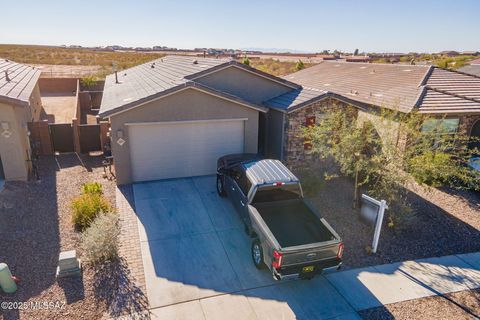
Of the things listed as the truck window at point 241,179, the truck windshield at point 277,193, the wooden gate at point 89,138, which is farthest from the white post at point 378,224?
the wooden gate at point 89,138

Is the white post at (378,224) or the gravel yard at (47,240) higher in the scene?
the white post at (378,224)

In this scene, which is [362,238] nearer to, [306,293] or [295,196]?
[295,196]

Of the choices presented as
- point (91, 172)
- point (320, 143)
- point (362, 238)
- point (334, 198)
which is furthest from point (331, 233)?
point (91, 172)

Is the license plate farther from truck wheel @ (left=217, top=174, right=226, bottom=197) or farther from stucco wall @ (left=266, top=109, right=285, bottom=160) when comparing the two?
stucco wall @ (left=266, top=109, right=285, bottom=160)

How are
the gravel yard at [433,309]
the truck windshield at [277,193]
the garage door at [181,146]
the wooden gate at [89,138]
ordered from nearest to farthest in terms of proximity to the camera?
the gravel yard at [433,309] → the truck windshield at [277,193] → the garage door at [181,146] → the wooden gate at [89,138]

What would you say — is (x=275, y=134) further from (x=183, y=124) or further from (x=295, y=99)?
(x=183, y=124)

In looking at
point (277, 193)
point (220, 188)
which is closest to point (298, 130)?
point (220, 188)

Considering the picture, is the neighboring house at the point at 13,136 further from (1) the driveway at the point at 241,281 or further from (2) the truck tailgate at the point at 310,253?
(2) the truck tailgate at the point at 310,253
